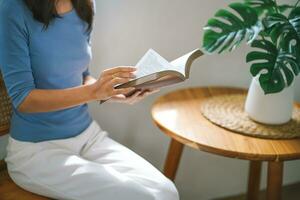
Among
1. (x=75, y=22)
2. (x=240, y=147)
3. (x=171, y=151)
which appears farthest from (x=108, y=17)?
(x=240, y=147)

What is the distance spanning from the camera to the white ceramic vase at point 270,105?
112 cm

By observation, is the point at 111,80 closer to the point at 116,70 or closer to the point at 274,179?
the point at 116,70

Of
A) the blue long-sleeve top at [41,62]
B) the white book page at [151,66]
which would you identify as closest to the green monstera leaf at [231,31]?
the white book page at [151,66]

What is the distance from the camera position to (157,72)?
0.93 metres

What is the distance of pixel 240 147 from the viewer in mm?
1050

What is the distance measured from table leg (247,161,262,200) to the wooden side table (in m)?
0.31

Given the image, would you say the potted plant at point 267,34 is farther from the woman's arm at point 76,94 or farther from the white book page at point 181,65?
the woman's arm at point 76,94

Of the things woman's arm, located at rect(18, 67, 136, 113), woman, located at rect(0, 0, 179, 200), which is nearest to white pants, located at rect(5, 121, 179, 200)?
woman, located at rect(0, 0, 179, 200)

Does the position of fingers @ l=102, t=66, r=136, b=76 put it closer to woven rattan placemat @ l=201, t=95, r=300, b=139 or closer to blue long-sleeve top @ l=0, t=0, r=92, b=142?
blue long-sleeve top @ l=0, t=0, r=92, b=142

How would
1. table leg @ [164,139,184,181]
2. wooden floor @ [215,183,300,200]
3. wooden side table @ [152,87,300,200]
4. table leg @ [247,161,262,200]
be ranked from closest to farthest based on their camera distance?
wooden side table @ [152,87,300,200], table leg @ [164,139,184,181], table leg @ [247,161,262,200], wooden floor @ [215,183,300,200]

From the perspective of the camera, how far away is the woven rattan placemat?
112cm

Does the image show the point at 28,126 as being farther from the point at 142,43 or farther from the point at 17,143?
the point at 142,43

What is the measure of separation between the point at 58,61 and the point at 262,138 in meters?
0.59

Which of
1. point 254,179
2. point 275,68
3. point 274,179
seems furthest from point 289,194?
point 275,68
